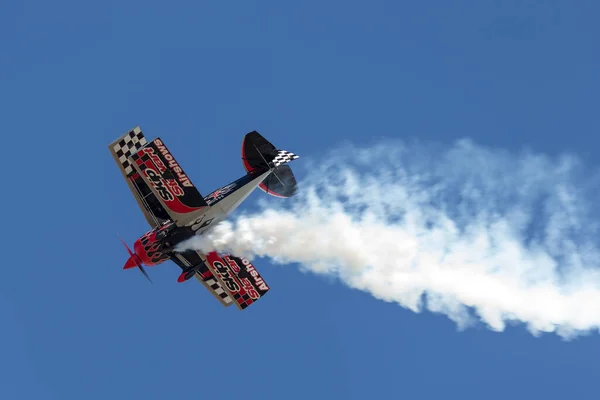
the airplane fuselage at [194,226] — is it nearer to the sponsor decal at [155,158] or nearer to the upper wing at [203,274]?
the upper wing at [203,274]

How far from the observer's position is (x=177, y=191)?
34.7m

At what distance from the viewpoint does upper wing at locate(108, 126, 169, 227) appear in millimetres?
35656

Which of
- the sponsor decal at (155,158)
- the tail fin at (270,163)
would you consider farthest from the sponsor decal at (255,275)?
the sponsor decal at (155,158)

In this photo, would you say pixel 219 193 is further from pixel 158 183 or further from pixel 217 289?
pixel 217 289

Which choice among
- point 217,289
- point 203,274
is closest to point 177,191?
point 203,274

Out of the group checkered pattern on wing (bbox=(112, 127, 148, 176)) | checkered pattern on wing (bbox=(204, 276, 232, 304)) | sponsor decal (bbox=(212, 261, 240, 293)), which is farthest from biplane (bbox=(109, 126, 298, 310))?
checkered pattern on wing (bbox=(204, 276, 232, 304))

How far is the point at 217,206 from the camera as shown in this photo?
35375 millimetres

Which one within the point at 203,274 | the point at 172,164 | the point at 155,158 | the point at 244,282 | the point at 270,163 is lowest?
the point at 244,282

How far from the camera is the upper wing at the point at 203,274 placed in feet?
121

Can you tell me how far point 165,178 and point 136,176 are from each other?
1.72 meters

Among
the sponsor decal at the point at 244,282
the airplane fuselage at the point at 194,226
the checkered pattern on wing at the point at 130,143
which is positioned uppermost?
the checkered pattern on wing at the point at 130,143

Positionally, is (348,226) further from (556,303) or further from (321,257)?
(556,303)

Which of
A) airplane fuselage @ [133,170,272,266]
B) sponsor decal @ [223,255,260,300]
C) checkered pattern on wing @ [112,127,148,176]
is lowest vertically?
sponsor decal @ [223,255,260,300]

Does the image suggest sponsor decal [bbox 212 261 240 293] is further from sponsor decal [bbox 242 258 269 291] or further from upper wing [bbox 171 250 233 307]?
sponsor decal [bbox 242 258 269 291]
